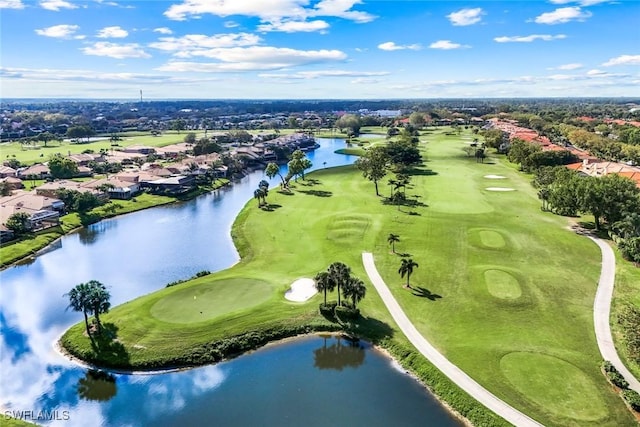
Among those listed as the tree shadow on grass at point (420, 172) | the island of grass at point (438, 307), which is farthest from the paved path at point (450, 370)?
the tree shadow on grass at point (420, 172)

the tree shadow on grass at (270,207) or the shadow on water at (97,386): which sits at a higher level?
the tree shadow on grass at (270,207)

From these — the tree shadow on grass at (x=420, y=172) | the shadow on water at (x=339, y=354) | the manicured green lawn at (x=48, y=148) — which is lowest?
the shadow on water at (x=339, y=354)

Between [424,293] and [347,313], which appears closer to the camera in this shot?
[347,313]

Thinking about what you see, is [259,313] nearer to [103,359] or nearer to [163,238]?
[103,359]

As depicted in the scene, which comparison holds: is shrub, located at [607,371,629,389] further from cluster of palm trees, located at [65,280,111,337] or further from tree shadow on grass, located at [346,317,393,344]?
cluster of palm trees, located at [65,280,111,337]

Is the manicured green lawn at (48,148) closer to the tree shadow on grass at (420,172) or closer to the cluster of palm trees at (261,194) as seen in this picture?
the cluster of palm trees at (261,194)

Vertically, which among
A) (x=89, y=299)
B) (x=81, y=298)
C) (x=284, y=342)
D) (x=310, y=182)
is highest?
(x=81, y=298)

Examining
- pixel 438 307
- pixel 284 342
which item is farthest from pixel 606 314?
pixel 284 342

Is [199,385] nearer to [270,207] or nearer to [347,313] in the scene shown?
[347,313]
